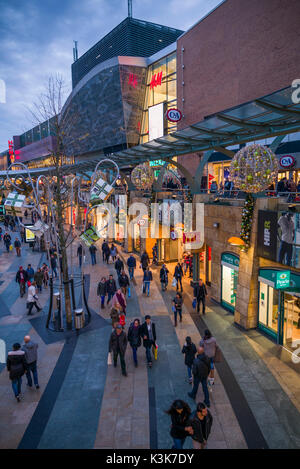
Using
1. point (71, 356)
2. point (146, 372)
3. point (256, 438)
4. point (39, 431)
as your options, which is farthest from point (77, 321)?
point (256, 438)

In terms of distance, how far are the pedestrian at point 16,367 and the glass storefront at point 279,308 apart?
24.4ft

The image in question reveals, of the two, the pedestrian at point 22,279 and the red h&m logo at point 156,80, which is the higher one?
the red h&m logo at point 156,80

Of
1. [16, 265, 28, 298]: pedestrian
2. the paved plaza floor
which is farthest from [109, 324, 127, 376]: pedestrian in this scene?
[16, 265, 28, 298]: pedestrian

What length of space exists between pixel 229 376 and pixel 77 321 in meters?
5.35

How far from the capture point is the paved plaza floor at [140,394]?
579 centimetres

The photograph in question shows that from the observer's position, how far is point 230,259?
12492 mm

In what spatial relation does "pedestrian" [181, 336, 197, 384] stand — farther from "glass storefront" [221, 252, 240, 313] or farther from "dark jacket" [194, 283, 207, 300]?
"glass storefront" [221, 252, 240, 313]

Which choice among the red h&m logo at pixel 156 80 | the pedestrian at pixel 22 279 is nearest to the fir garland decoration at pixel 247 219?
the pedestrian at pixel 22 279

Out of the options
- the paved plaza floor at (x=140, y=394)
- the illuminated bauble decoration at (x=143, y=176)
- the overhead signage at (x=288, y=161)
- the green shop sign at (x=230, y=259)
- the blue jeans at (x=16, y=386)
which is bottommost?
the paved plaza floor at (x=140, y=394)

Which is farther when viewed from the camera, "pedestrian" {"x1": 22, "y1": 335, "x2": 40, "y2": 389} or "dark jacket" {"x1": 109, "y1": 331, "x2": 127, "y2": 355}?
"dark jacket" {"x1": 109, "y1": 331, "x2": 127, "y2": 355}

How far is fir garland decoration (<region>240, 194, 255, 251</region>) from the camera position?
34.1 feet

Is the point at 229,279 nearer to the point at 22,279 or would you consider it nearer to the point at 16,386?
the point at 16,386

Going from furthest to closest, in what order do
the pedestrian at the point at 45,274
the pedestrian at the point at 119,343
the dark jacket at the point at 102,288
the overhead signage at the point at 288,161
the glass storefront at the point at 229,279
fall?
the overhead signage at the point at 288,161 → the pedestrian at the point at 45,274 → the dark jacket at the point at 102,288 → the glass storefront at the point at 229,279 → the pedestrian at the point at 119,343

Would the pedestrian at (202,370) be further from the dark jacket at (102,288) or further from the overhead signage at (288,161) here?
the overhead signage at (288,161)
